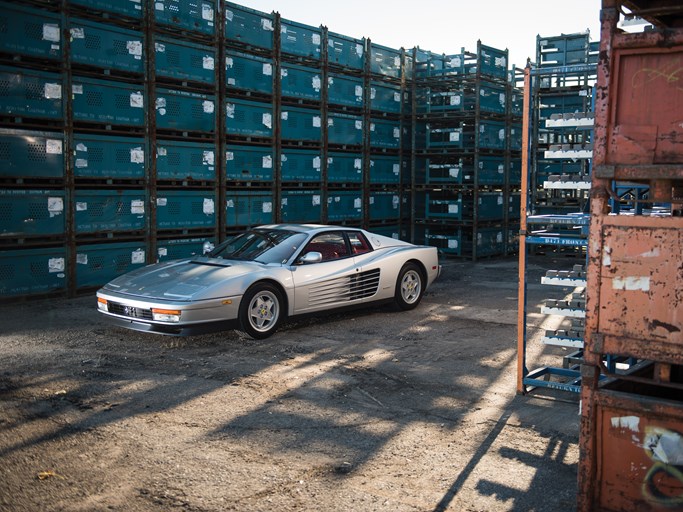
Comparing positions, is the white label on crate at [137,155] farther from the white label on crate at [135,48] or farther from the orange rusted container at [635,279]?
the orange rusted container at [635,279]

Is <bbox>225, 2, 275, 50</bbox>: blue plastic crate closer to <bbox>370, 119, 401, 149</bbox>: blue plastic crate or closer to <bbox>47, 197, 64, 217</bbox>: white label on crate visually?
<bbox>370, 119, 401, 149</bbox>: blue plastic crate

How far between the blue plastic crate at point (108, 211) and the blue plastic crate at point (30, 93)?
4.47 ft

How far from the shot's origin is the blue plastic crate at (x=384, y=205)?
55.2ft

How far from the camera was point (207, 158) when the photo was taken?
13.0m

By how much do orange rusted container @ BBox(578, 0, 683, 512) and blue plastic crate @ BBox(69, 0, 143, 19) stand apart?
9549 millimetres

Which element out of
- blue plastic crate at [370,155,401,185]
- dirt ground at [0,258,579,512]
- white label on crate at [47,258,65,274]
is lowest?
dirt ground at [0,258,579,512]

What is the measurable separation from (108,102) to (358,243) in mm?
5096

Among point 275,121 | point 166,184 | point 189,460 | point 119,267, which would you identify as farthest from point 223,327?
point 275,121

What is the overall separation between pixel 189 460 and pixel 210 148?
928 centimetres

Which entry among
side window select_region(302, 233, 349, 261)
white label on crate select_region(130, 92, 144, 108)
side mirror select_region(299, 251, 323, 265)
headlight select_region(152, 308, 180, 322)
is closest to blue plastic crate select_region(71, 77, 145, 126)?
white label on crate select_region(130, 92, 144, 108)

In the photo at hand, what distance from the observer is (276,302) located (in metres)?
8.20

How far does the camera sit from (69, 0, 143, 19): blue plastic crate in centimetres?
1100

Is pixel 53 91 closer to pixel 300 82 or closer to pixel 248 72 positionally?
pixel 248 72

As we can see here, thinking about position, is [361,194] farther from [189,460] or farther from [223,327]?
[189,460]
